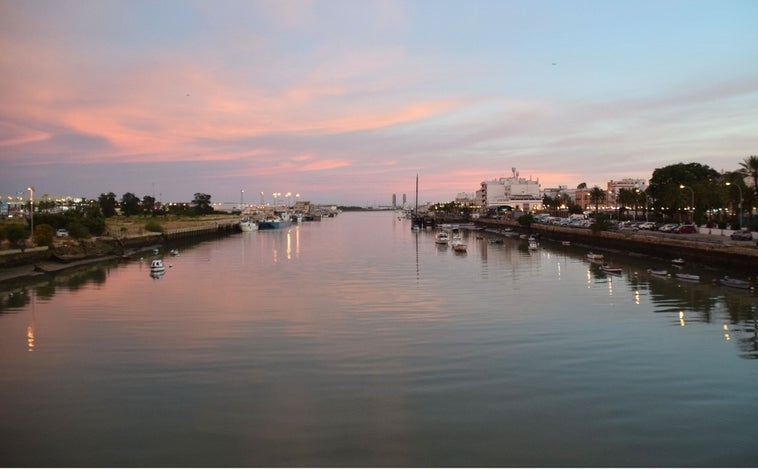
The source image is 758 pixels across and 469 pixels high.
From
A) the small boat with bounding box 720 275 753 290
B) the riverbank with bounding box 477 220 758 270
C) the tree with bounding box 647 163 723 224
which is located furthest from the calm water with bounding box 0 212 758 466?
the tree with bounding box 647 163 723 224

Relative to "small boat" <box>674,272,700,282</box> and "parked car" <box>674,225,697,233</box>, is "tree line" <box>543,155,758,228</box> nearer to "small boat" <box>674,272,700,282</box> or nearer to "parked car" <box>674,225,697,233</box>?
"parked car" <box>674,225,697,233</box>

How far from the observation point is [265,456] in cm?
1240

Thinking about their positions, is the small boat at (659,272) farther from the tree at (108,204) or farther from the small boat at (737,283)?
the tree at (108,204)

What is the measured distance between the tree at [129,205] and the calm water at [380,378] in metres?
125

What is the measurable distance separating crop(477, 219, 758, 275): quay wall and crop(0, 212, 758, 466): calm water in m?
7.87

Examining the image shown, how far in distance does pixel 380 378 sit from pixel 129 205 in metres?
151

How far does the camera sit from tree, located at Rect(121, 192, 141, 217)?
15212cm

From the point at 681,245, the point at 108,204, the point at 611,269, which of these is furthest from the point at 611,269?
the point at 108,204

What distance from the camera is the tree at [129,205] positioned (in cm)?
15212

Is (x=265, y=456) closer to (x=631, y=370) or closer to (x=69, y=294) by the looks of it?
(x=631, y=370)

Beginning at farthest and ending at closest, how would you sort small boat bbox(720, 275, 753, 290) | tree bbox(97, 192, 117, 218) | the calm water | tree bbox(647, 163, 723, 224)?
1. tree bbox(97, 192, 117, 218)
2. tree bbox(647, 163, 723, 224)
3. small boat bbox(720, 275, 753, 290)
4. the calm water

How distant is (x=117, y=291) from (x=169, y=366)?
21387mm

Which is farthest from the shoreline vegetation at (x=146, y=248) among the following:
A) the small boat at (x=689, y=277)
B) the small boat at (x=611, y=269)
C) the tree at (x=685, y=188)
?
the tree at (x=685, y=188)

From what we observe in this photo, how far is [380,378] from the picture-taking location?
58.4ft
